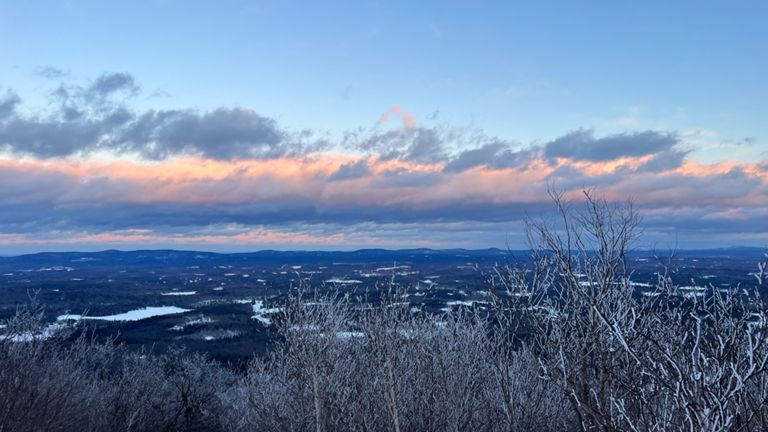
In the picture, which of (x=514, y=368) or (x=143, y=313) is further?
(x=143, y=313)

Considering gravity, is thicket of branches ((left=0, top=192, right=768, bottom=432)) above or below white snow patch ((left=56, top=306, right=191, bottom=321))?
above

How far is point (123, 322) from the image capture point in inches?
5032

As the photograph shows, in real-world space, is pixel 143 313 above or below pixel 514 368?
below

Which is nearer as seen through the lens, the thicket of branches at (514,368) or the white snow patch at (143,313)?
the thicket of branches at (514,368)

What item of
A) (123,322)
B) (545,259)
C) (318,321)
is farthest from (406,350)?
(123,322)

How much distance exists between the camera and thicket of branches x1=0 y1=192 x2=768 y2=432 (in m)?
7.19

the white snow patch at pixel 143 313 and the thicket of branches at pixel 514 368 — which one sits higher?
the thicket of branches at pixel 514 368

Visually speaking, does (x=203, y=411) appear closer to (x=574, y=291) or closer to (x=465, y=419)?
(x=465, y=419)

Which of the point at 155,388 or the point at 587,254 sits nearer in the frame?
the point at 587,254

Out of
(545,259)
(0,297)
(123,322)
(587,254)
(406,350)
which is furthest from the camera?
(0,297)

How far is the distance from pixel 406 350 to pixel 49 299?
179 meters

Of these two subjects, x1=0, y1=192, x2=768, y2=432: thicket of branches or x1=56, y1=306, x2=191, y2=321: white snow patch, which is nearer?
x1=0, y1=192, x2=768, y2=432: thicket of branches

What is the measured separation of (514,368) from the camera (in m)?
31.3

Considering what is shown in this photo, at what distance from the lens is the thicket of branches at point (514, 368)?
283 inches
